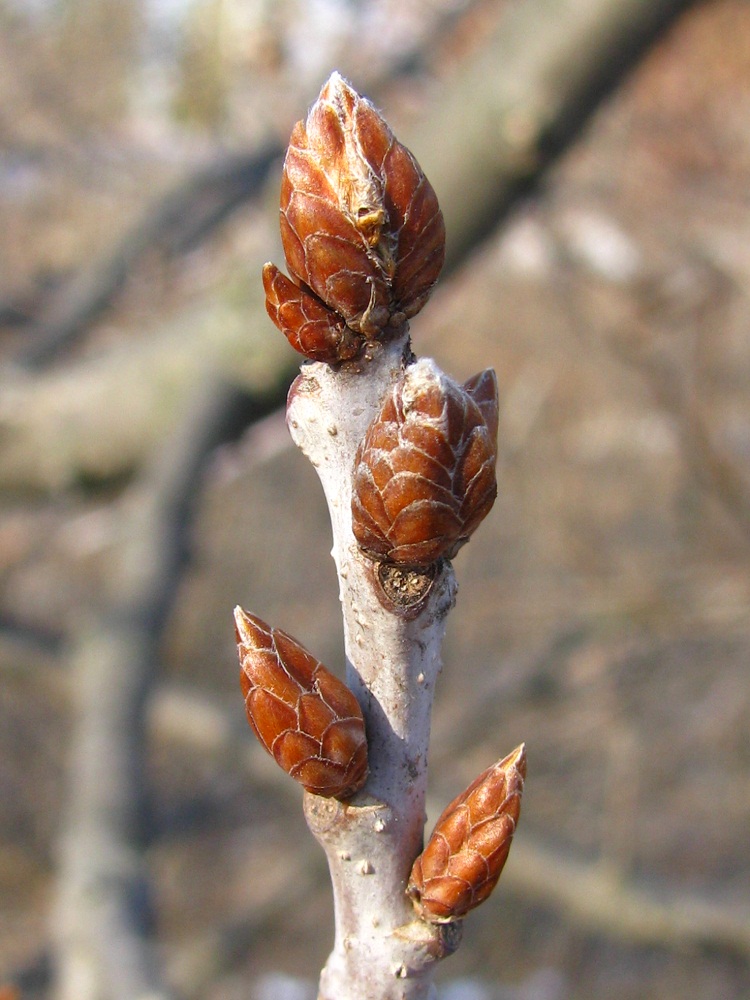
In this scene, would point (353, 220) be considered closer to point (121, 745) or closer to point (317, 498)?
point (121, 745)

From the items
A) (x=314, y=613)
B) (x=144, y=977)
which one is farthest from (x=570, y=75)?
(x=314, y=613)

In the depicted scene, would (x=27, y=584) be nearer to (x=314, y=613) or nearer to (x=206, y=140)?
(x=314, y=613)

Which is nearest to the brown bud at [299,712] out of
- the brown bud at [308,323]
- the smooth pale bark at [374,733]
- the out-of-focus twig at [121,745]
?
the smooth pale bark at [374,733]

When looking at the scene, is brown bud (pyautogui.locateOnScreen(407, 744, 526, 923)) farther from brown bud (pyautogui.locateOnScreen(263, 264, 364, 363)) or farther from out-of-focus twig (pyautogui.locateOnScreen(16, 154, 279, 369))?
out-of-focus twig (pyautogui.locateOnScreen(16, 154, 279, 369))

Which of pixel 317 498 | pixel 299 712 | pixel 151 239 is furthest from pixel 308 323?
pixel 317 498

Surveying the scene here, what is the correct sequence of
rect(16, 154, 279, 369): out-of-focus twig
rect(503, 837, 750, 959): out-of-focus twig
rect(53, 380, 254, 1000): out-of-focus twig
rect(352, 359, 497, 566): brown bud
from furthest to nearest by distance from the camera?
1. rect(16, 154, 279, 369): out-of-focus twig
2. rect(503, 837, 750, 959): out-of-focus twig
3. rect(53, 380, 254, 1000): out-of-focus twig
4. rect(352, 359, 497, 566): brown bud

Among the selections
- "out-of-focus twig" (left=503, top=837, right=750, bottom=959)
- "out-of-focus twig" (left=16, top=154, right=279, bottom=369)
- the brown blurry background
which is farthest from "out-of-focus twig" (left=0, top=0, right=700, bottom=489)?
"out-of-focus twig" (left=503, top=837, right=750, bottom=959)
